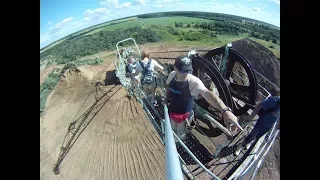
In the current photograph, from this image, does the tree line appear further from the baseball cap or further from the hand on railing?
the hand on railing

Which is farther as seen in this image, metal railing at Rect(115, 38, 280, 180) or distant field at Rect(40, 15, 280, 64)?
distant field at Rect(40, 15, 280, 64)

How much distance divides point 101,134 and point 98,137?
0.11 ft

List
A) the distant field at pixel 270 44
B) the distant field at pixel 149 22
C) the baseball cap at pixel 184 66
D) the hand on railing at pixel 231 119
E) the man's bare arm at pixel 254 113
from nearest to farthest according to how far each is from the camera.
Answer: the hand on railing at pixel 231 119 < the baseball cap at pixel 184 66 < the man's bare arm at pixel 254 113 < the distant field at pixel 270 44 < the distant field at pixel 149 22

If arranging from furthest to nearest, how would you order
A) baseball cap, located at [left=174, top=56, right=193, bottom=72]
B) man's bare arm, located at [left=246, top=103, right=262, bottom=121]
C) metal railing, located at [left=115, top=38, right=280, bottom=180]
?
man's bare arm, located at [left=246, top=103, right=262, bottom=121], baseball cap, located at [left=174, top=56, right=193, bottom=72], metal railing, located at [left=115, top=38, right=280, bottom=180]

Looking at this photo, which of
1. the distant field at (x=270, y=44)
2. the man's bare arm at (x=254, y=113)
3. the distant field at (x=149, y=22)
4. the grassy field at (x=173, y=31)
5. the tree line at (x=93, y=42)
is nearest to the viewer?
the man's bare arm at (x=254, y=113)

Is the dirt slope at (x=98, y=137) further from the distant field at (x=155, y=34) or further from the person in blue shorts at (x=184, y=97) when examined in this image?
the person in blue shorts at (x=184, y=97)

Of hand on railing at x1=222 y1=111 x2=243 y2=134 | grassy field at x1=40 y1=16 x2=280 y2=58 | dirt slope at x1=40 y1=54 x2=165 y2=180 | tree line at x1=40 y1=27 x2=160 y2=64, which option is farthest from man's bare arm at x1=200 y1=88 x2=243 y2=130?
tree line at x1=40 y1=27 x2=160 y2=64

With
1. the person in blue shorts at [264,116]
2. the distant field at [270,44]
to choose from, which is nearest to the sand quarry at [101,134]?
the person in blue shorts at [264,116]

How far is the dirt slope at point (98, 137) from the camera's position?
110 inches

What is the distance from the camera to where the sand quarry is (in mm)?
2799

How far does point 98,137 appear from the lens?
2939 mm

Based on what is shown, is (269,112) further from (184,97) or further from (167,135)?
(167,135)
